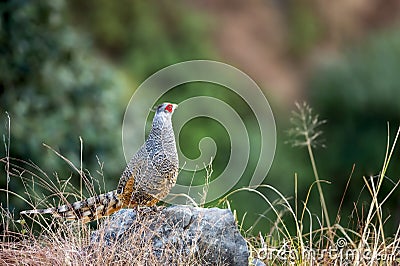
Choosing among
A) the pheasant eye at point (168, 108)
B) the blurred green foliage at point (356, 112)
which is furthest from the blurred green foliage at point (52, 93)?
the blurred green foliage at point (356, 112)

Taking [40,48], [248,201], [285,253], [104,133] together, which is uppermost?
[40,48]

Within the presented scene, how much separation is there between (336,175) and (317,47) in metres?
7.02

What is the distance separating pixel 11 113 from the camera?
6.48 metres

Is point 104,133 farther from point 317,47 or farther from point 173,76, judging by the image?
point 317,47

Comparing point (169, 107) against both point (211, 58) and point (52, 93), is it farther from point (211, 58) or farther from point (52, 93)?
point (211, 58)

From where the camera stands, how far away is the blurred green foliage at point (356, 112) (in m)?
11.0

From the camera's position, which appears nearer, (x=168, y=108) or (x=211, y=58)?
(x=168, y=108)

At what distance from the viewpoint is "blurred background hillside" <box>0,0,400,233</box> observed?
22.0ft

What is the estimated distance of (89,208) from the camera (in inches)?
167

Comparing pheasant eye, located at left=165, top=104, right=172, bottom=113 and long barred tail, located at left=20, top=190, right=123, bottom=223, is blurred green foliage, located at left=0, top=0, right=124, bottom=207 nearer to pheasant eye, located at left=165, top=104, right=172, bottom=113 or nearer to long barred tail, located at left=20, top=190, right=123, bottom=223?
long barred tail, located at left=20, top=190, right=123, bottom=223

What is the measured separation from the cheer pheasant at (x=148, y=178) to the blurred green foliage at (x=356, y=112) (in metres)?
6.41

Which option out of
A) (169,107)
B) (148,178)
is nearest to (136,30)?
(169,107)

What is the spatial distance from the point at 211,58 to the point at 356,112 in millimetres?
4045

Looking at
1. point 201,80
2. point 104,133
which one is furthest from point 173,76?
point 104,133
